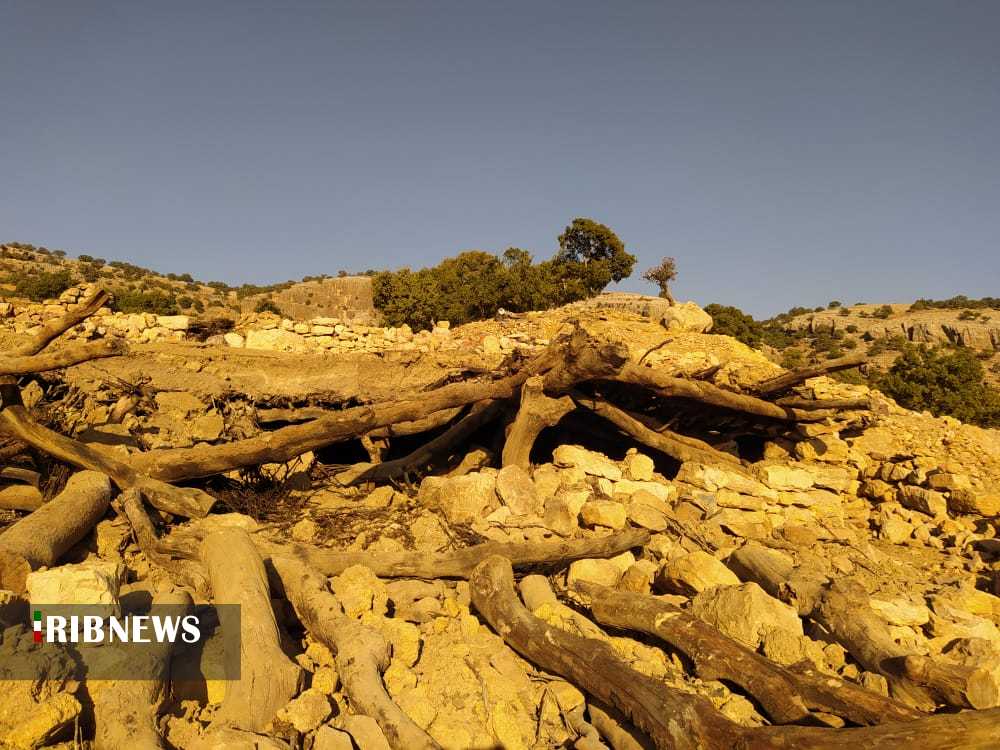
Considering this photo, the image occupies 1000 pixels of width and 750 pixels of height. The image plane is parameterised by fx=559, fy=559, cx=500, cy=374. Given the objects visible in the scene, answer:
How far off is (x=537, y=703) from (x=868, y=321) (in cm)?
5877

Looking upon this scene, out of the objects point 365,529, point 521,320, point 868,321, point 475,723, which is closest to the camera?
point 475,723

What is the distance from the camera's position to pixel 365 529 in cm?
519

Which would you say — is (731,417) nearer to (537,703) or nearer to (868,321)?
(537,703)

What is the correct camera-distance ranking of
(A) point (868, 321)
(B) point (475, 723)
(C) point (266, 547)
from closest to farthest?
(B) point (475, 723), (C) point (266, 547), (A) point (868, 321)

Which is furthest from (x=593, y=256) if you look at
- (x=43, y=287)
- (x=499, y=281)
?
(x=43, y=287)

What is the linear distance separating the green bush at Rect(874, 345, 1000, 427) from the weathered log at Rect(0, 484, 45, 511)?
2523cm

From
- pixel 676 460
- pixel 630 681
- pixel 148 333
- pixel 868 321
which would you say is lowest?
pixel 630 681

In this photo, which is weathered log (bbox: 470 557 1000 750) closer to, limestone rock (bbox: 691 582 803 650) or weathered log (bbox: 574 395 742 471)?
limestone rock (bbox: 691 582 803 650)

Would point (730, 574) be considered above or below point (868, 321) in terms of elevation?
below

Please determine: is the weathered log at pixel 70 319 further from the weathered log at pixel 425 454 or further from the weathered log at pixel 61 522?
the weathered log at pixel 425 454

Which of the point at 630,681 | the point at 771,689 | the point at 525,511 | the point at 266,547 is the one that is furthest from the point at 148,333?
the point at 771,689

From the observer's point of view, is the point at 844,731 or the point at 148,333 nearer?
the point at 844,731

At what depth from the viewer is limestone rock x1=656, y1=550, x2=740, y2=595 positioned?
4.71 m

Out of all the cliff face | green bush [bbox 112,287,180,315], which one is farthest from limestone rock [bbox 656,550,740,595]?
the cliff face
